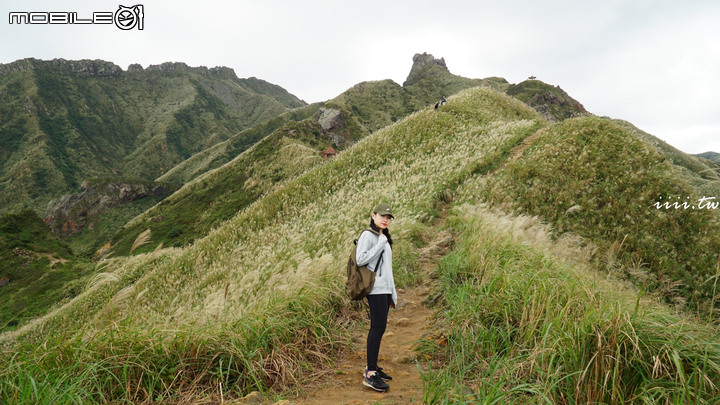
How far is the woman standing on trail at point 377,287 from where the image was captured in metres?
4.09

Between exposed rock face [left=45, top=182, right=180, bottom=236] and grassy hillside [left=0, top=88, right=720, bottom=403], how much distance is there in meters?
91.1

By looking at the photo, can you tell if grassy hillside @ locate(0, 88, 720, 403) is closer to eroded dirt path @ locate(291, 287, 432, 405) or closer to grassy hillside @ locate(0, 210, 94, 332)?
eroded dirt path @ locate(291, 287, 432, 405)

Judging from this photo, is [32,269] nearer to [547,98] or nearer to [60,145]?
[547,98]

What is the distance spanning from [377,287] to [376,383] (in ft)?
3.94

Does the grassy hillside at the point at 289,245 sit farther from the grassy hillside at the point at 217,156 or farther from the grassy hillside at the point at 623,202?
the grassy hillside at the point at 217,156

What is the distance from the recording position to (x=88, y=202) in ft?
283

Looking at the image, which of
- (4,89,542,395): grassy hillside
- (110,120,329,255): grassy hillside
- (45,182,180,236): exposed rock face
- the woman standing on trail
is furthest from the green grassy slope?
(45,182,180,236): exposed rock face

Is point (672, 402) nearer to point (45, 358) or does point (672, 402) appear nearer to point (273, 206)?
point (45, 358)

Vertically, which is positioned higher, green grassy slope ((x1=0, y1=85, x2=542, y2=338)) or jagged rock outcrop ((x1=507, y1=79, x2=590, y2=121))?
jagged rock outcrop ((x1=507, y1=79, x2=590, y2=121))

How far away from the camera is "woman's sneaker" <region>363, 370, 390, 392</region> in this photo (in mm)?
4000

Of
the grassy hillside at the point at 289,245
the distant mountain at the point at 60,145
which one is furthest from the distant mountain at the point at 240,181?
the distant mountain at the point at 60,145

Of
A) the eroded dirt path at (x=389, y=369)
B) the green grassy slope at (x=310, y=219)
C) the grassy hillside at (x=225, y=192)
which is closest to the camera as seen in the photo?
the eroded dirt path at (x=389, y=369)

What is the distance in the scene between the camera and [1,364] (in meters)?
3.31

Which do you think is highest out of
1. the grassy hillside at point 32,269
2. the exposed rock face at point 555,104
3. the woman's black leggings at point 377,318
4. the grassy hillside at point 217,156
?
the exposed rock face at point 555,104
